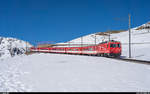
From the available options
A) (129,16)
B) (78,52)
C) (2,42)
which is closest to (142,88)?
(129,16)

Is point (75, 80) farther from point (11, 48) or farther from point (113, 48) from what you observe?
point (11, 48)

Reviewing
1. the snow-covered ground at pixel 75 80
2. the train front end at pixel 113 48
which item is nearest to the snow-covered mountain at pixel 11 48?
the train front end at pixel 113 48

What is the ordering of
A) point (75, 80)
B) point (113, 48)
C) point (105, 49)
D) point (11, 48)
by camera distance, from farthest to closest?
1. point (11, 48)
2. point (105, 49)
3. point (113, 48)
4. point (75, 80)

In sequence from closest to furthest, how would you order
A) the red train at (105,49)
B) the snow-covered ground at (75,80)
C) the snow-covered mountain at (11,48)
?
the snow-covered ground at (75,80) → the red train at (105,49) → the snow-covered mountain at (11,48)

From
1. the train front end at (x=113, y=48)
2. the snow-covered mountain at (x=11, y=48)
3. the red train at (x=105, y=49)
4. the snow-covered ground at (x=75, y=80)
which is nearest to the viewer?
the snow-covered ground at (x=75, y=80)

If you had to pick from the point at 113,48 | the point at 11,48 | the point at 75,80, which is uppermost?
the point at 11,48

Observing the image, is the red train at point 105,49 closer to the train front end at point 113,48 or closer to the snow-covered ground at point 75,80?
the train front end at point 113,48

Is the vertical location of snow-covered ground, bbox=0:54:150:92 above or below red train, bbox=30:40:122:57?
below

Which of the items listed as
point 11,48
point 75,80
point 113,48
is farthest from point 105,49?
point 11,48

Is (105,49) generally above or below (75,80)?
above

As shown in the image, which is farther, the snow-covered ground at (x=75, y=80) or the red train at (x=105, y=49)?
the red train at (x=105, y=49)

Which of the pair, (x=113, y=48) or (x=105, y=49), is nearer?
(x=113, y=48)

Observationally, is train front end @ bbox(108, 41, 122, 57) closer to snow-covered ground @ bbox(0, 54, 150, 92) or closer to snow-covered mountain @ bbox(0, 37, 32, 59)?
snow-covered ground @ bbox(0, 54, 150, 92)

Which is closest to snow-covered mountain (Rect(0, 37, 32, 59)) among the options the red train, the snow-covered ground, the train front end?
the red train
